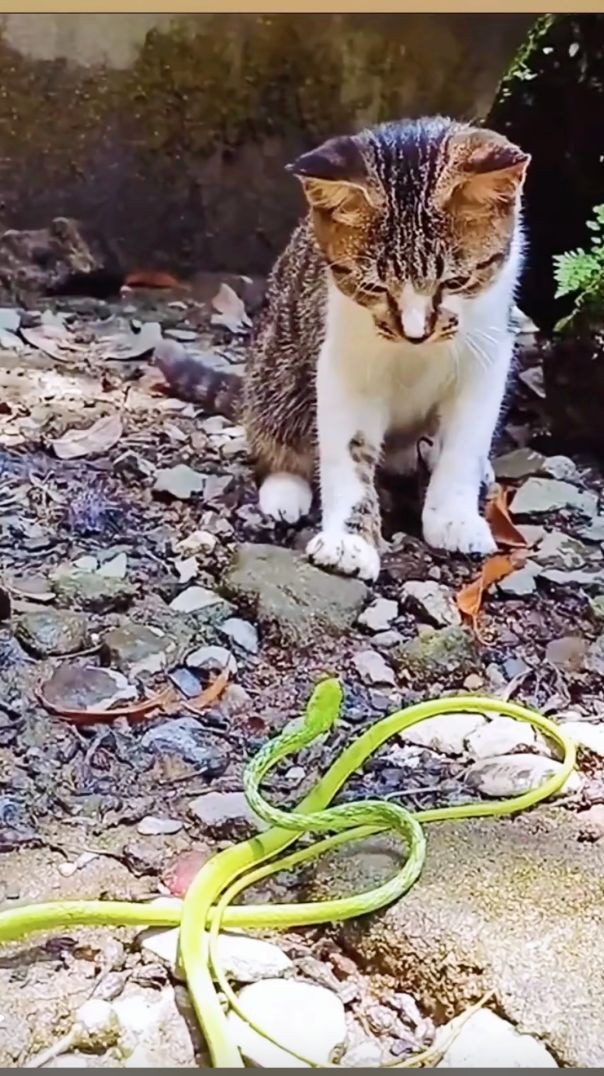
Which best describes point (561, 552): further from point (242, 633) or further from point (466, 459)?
point (242, 633)

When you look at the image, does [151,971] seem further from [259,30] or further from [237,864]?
[259,30]

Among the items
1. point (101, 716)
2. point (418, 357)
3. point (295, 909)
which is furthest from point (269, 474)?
point (295, 909)

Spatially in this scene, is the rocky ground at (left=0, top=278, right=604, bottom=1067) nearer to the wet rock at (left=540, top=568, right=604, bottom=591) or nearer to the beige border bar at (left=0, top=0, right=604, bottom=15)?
the wet rock at (left=540, top=568, right=604, bottom=591)

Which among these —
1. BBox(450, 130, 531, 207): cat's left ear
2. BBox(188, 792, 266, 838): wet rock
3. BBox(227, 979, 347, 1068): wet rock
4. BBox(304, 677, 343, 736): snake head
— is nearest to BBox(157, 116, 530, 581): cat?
BBox(450, 130, 531, 207): cat's left ear

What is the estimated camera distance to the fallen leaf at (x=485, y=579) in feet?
3.28

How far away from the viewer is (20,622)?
98 centimetres

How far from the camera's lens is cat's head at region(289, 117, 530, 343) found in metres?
1.02

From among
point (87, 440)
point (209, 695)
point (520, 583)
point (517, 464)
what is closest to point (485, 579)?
point (520, 583)

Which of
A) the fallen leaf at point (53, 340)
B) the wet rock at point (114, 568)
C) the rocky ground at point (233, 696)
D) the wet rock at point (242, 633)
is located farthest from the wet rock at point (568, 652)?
the fallen leaf at point (53, 340)

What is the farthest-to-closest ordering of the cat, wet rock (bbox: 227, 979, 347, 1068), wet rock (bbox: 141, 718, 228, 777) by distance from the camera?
the cat → wet rock (bbox: 141, 718, 228, 777) → wet rock (bbox: 227, 979, 347, 1068)

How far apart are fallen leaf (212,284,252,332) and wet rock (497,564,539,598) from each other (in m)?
0.33

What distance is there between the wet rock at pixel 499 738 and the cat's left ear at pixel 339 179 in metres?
0.41

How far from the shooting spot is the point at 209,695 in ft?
3.10

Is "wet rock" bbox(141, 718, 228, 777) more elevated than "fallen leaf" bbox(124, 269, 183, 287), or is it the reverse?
"fallen leaf" bbox(124, 269, 183, 287)
